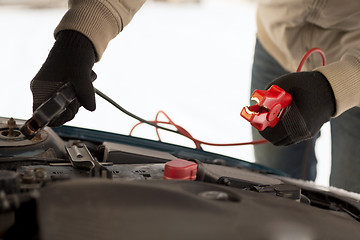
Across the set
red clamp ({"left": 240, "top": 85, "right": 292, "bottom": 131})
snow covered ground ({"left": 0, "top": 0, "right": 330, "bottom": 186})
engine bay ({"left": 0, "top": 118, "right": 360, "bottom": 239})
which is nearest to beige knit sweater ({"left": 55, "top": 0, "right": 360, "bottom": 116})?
red clamp ({"left": 240, "top": 85, "right": 292, "bottom": 131})

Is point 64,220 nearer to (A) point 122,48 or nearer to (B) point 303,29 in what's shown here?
(B) point 303,29

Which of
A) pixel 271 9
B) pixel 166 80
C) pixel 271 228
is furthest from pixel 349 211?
pixel 166 80

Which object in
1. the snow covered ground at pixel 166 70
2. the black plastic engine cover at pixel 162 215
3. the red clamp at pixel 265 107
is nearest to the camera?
the black plastic engine cover at pixel 162 215

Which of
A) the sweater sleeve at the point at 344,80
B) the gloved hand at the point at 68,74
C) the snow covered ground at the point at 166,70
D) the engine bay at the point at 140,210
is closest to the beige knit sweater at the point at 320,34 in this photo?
the sweater sleeve at the point at 344,80

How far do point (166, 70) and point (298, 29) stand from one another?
7.18ft

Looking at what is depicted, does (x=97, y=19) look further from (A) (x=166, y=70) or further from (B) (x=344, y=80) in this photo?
(A) (x=166, y=70)

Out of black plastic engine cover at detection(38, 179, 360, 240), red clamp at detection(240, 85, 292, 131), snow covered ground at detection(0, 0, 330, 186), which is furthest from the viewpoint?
snow covered ground at detection(0, 0, 330, 186)

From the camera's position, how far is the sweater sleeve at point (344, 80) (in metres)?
1.00

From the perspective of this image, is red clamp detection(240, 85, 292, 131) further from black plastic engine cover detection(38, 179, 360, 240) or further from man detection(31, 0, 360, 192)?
black plastic engine cover detection(38, 179, 360, 240)

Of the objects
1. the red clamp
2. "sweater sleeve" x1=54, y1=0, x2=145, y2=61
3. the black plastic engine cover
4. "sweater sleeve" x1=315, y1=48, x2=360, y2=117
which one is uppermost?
"sweater sleeve" x1=54, y1=0, x2=145, y2=61

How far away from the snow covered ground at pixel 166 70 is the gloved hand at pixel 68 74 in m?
1.45

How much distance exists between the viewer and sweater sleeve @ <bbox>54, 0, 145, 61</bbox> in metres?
1.05

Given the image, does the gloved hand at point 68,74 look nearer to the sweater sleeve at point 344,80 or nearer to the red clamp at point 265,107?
the red clamp at point 265,107

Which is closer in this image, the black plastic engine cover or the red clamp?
the black plastic engine cover
